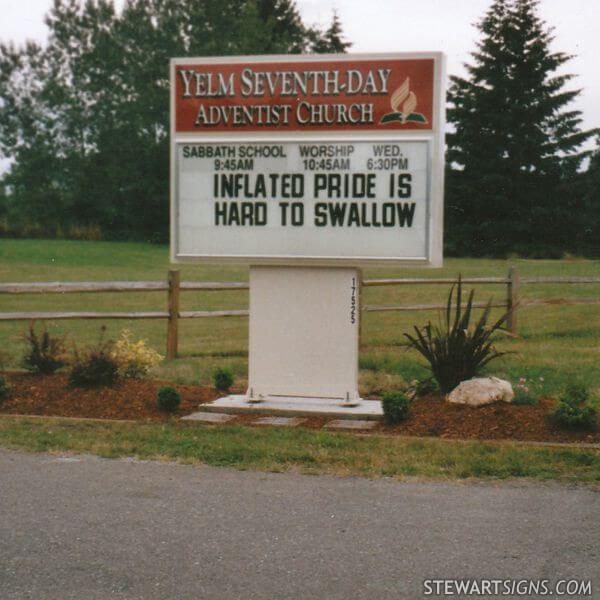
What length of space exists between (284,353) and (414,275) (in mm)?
Answer: 23445

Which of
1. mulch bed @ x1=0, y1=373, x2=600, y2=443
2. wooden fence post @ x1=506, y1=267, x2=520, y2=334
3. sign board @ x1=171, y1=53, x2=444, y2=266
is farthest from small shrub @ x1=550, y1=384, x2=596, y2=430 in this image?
wooden fence post @ x1=506, y1=267, x2=520, y2=334

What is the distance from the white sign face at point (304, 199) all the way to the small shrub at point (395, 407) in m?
1.50

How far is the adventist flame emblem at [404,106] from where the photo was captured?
988 cm

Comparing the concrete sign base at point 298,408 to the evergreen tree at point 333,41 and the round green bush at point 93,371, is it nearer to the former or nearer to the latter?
the round green bush at point 93,371

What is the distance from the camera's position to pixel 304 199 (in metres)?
10.1

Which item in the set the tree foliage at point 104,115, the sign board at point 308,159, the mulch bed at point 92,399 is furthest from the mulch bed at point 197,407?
the tree foliage at point 104,115

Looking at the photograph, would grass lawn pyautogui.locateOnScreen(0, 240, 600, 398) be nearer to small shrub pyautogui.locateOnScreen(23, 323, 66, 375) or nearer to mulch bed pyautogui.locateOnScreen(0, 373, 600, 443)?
small shrub pyautogui.locateOnScreen(23, 323, 66, 375)

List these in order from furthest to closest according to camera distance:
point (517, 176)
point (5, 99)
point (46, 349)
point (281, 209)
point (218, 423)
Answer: point (5, 99), point (517, 176), point (46, 349), point (281, 209), point (218, 423)

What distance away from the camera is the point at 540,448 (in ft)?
26.2

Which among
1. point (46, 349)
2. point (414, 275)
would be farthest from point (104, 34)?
point (46, 349)

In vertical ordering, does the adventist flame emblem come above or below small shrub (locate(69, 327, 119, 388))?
above

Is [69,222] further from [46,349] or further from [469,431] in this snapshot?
[469,431]

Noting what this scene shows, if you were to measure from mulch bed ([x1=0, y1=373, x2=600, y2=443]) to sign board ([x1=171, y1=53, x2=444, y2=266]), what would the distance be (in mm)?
1538

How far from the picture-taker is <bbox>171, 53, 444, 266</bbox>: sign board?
9.84 metres
